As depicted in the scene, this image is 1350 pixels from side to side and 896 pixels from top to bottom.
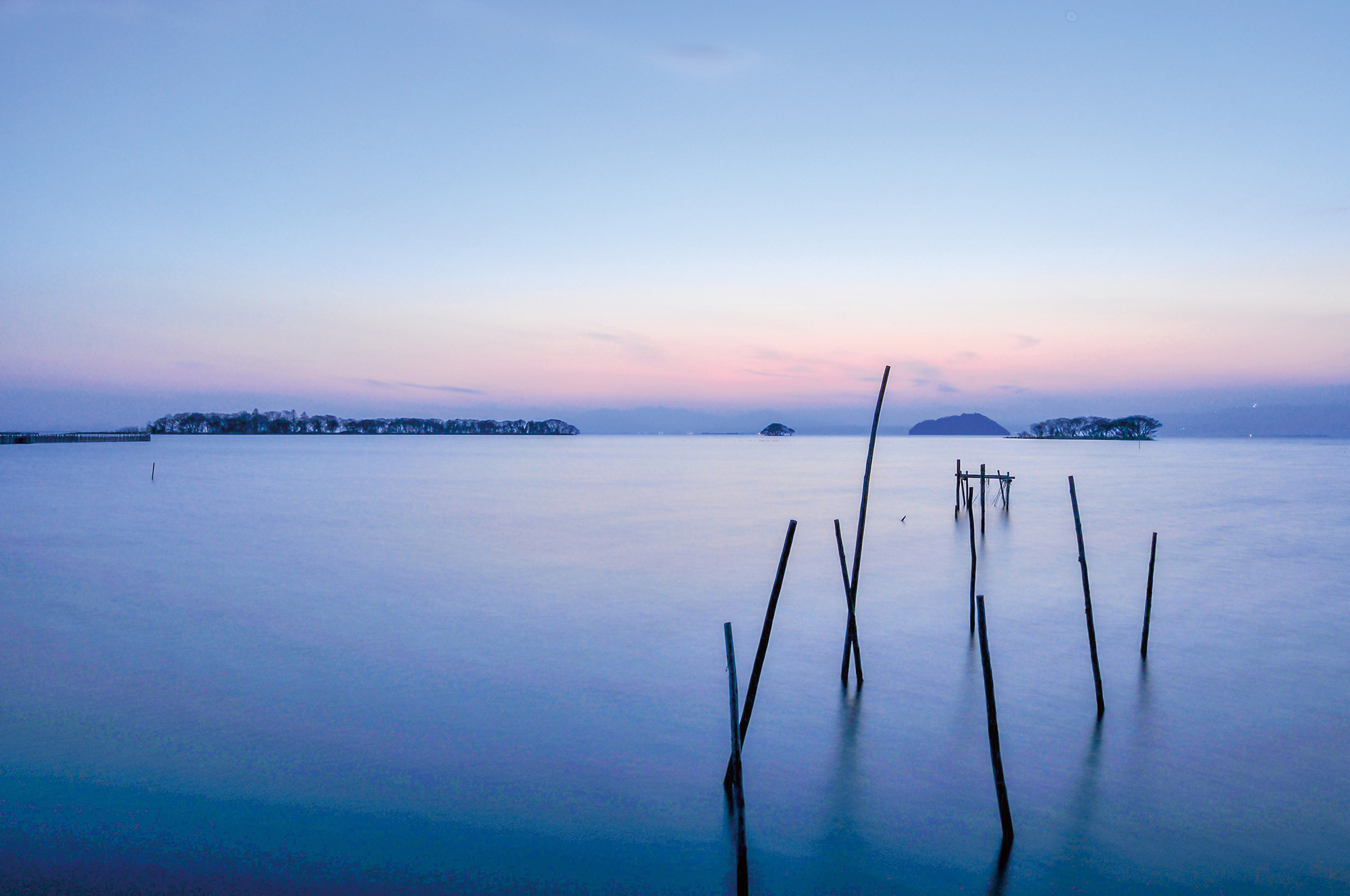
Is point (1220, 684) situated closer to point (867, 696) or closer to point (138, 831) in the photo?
point (867, 696)

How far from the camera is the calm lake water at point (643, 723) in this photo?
214 inches

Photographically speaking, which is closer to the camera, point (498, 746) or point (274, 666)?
point (498, 746)

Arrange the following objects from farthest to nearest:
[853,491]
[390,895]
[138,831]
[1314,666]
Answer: [853,491]
[1314,666]
[138,831]
[390,895]

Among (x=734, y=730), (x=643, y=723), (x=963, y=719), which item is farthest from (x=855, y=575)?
(x=734, y=730)

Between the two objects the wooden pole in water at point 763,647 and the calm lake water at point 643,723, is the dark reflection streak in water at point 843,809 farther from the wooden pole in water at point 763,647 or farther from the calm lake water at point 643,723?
the wooden pole in water at point 763,647

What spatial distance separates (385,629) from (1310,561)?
65.7 feet

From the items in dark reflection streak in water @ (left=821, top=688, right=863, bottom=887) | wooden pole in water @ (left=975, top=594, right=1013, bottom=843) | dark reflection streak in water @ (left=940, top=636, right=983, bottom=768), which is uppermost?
wooden pole in water @ (left=975, top=594, right=1013, bottom=843)

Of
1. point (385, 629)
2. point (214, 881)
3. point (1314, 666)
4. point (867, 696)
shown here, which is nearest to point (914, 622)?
point (867, 696)

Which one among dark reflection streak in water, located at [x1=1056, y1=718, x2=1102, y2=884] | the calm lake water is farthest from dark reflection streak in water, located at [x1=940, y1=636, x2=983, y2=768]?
dark reflection streak in water, located at [x1=1056, y1=718, x2=1102, y2=884]

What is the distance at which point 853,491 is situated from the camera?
41.8 m

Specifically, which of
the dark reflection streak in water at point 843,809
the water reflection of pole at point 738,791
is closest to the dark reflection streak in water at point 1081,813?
the dark reflection streak in water at point 843,809

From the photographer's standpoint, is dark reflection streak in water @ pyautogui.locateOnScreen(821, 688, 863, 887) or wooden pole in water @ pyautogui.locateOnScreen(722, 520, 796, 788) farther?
wooden pole in water @ pyautogui.locateOnScreen(722, 520, 796, 788)

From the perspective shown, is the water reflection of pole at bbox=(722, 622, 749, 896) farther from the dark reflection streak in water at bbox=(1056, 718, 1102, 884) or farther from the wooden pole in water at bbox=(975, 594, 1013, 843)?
the dark reflection streak in water at bbox=(1056, 718, 1102, 884)

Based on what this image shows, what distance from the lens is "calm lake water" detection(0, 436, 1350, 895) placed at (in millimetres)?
5441
